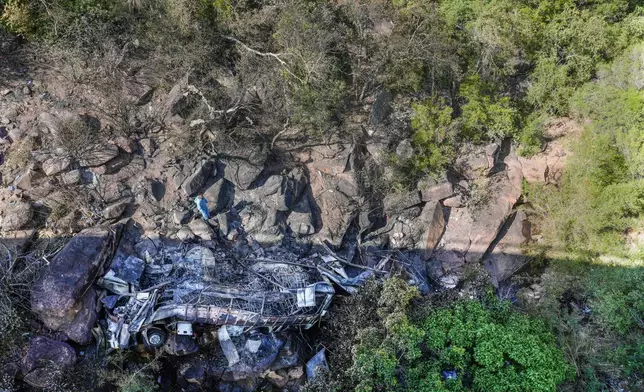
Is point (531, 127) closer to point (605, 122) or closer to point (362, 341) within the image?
point (605, 122)

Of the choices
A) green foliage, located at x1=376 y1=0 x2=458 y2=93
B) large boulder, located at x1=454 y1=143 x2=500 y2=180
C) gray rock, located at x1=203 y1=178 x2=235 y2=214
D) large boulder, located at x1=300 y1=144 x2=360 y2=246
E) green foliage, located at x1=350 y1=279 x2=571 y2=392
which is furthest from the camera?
large boulder, located at x1=454 y1=143 x2=500 y2=180

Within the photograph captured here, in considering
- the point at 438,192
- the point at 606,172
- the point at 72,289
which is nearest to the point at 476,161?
the point at 438,192

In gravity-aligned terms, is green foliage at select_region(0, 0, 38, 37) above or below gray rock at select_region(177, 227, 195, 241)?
above

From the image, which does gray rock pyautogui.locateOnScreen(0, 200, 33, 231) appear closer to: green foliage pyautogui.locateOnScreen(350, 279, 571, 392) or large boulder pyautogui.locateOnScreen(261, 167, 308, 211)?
large boulder pyautogui.locateOnScreen(261, 167, 308, 211)

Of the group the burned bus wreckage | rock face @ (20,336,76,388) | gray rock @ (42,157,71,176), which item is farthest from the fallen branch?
rock face @ (20,336,76,388)

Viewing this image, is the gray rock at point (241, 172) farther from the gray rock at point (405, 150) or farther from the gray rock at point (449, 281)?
the gray rock at point (449, 281)

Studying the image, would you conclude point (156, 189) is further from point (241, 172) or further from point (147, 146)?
point (241, 172)
